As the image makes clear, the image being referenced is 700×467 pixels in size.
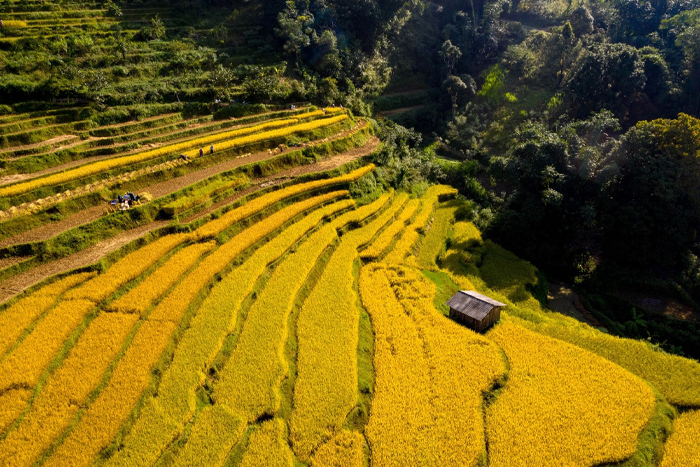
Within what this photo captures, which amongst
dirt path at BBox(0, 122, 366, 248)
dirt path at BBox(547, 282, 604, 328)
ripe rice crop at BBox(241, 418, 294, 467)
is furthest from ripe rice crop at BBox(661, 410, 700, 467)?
dirt path at BBox(0, 122, 366, 248)

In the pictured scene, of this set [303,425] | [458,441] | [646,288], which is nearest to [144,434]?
[303,425]

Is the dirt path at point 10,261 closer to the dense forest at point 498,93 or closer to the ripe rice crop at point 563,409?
the dense forest at point 498,93

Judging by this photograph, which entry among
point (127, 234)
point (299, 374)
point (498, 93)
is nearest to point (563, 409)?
point (299, 374)

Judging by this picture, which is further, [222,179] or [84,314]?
[222,179]

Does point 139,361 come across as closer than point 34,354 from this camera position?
No

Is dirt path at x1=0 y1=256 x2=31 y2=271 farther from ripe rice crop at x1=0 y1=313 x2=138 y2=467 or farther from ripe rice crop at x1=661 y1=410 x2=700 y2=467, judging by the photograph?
ripe rice crop at x1=661 y1=410 x2=700 y2=467

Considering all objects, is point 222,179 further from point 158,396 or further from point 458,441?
point 458,441

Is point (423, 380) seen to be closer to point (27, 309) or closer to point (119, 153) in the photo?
point (27, 309)
